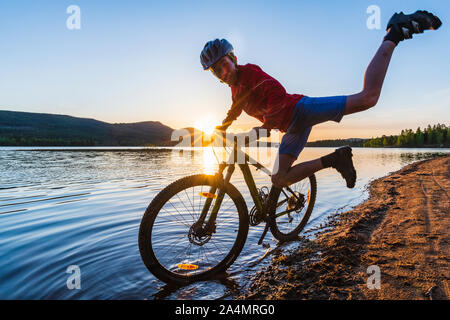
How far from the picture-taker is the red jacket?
3363 mm

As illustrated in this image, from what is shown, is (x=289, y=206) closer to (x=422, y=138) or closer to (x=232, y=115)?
(x=232, y=115)

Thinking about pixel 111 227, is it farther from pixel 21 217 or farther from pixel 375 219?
pixel 375 219

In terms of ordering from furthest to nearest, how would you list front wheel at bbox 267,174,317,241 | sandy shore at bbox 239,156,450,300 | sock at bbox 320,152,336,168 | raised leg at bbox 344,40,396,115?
front wheel at bbox 267,174,317,241
sock at bbox 320,152,336,168
raised leg at bbox 344,40,396,115
sandy shore at bbox 239,156,450,300

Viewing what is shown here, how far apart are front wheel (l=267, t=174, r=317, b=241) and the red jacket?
132 centimetres

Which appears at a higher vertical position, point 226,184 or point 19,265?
point 226,184

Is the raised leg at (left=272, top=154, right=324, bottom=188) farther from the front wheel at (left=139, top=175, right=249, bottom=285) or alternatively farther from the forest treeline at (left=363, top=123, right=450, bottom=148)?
the forest treeline at (left=363, top=123, right=450, bottom=148)

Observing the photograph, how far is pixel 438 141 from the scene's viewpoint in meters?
117

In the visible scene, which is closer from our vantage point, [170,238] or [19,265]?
[19,265]

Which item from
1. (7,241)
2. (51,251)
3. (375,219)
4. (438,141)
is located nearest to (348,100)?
(375,219)

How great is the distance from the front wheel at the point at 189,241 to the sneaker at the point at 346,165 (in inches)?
61.7

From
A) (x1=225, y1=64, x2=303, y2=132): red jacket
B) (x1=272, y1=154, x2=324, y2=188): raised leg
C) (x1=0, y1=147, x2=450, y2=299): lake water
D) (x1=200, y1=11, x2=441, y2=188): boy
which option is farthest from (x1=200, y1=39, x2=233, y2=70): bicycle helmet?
(x1=272, y1=154, x2=324, y2=188): raised leg

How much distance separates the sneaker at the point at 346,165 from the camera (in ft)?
11.9

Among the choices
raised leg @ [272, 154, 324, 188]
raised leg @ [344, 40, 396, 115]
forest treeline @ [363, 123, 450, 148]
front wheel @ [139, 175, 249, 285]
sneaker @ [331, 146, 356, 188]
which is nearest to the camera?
raised leg @ [344, 40, 396, 115]

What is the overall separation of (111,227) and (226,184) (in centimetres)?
310
